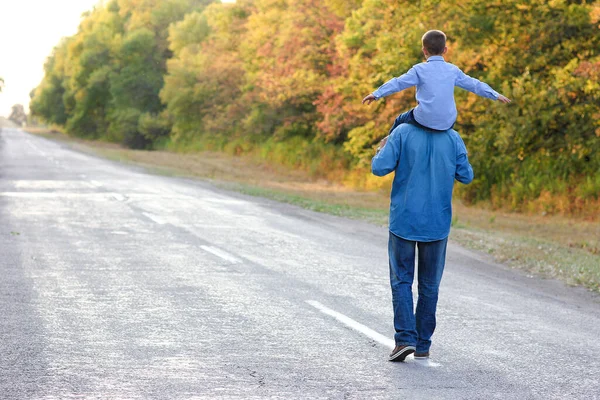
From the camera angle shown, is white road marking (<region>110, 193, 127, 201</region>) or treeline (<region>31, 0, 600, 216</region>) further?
treeline (<region>31, 0, 600, 216</region>)

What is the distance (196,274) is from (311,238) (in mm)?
5010

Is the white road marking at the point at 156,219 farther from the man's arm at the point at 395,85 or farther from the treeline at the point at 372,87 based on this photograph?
the man's arm at the point at 395,85

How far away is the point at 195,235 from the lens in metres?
15.4

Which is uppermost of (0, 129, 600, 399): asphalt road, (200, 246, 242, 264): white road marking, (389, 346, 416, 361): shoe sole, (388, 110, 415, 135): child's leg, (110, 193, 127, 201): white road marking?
(388, 110, 415, 135): child's leg

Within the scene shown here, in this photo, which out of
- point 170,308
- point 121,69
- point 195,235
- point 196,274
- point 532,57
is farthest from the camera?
point 121,69

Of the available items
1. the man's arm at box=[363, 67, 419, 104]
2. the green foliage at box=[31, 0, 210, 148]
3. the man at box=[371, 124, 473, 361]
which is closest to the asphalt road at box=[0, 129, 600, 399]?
the man at box=[371, 124, 473, 361]

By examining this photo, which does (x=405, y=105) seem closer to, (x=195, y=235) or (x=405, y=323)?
(x=195, y=235)

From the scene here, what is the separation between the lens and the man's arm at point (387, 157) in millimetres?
6637

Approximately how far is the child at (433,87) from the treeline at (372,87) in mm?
14087

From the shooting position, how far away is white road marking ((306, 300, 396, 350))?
7.45 meters

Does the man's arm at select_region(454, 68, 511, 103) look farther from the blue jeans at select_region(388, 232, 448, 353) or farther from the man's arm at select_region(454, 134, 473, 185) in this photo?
the blue jeans at select_region(388, 232, 448, 353)

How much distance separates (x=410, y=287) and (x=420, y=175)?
798 millimetres

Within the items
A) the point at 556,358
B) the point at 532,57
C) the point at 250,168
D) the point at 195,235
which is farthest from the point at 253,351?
the point at 250,168

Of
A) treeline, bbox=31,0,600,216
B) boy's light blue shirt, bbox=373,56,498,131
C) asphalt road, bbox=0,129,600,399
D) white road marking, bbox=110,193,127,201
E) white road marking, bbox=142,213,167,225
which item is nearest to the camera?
asphalt road, bbox=0,129,600,399
